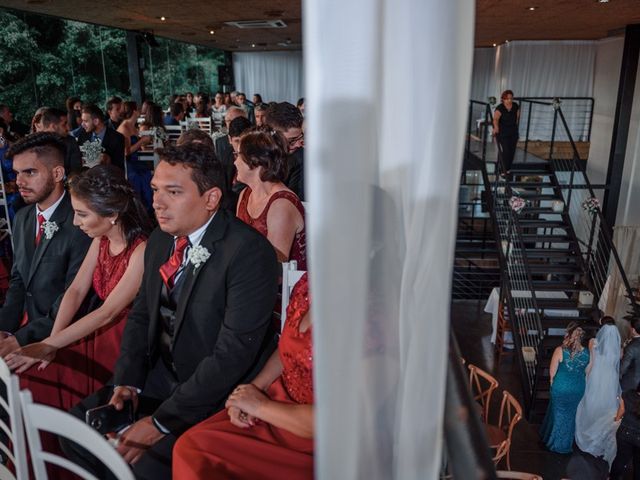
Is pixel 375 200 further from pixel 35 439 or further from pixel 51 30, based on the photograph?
pixel 51 30

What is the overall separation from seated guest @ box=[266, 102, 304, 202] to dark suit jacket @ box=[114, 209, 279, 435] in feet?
5.46

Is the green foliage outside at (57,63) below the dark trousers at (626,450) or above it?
above

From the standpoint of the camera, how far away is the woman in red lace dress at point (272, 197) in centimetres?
270

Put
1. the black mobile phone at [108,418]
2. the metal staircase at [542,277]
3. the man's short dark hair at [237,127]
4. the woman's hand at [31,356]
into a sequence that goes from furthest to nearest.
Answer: the metal staircase at [542,277]
the man's short dark hair at [237,127]
the woman's hand at [31,356]
the black mobile phone at [108,418]

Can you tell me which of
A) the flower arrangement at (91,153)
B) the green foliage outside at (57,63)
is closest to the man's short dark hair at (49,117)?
the flower arrangement at (91,153)

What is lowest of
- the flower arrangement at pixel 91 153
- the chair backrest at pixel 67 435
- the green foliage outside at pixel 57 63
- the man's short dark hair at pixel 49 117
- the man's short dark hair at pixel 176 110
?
the chair backrest at pixel 67 435

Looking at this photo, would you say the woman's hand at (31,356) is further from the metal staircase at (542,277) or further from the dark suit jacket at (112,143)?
the metal staircase at (542,277)

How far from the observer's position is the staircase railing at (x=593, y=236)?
7745 mm

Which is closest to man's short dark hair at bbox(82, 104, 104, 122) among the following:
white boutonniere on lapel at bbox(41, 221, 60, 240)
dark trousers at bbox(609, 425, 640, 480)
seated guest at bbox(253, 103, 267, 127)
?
seated guest at bbox(253, 103, 267, 127)

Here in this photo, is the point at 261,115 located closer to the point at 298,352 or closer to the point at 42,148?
the point at 42,148

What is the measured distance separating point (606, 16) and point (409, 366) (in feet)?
33.1

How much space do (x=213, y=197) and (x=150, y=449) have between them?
0.87m

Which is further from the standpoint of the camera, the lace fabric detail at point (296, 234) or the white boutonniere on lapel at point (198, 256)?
the lace fabric detail at point (296, 234)

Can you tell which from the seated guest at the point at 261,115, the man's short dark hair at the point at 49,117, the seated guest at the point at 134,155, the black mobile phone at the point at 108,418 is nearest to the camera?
the black mobile phone at the point at 108,418
